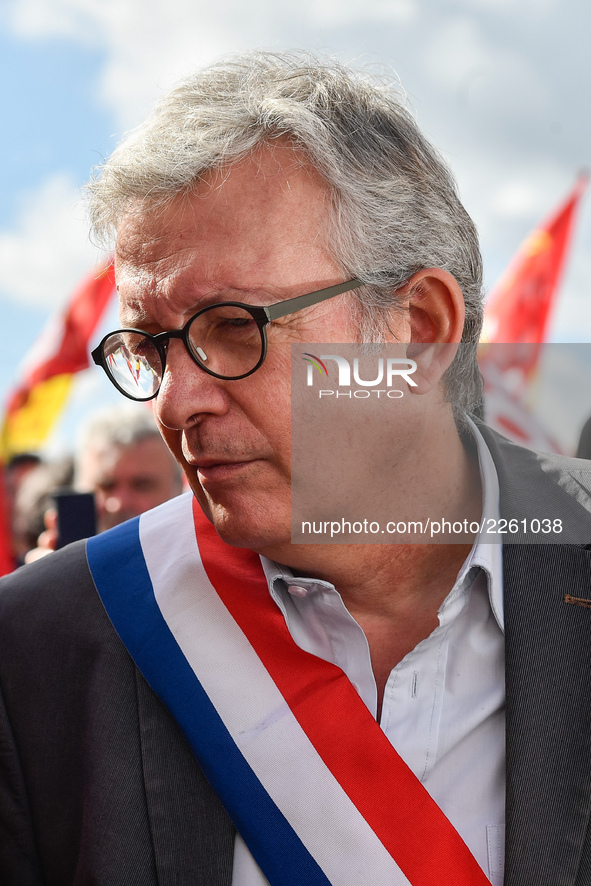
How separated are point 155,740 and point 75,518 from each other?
78cm

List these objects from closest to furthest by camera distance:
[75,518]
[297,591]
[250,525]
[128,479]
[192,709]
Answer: [250,525], [192,709], [297,591], [75,518], [128,479]

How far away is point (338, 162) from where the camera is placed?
1.67 m

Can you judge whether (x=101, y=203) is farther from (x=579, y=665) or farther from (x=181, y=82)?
(x=579, y=665)

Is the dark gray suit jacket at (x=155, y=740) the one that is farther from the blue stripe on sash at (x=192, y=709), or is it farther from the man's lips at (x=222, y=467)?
the man's lips at (x=222, y=467)

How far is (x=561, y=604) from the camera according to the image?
1.66 meters

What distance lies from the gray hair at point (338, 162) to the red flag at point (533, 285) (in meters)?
4.41

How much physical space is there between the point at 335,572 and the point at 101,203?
2.96ft

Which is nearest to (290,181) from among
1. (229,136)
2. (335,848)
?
(229,136)

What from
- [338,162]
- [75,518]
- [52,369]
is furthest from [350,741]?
[52,369]

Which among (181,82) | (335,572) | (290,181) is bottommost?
(335,572)

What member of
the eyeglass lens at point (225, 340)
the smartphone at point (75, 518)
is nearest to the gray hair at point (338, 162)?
the eyeglass lens at point (225, 340)

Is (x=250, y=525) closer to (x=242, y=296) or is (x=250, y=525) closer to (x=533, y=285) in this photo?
(x=242, y=296)

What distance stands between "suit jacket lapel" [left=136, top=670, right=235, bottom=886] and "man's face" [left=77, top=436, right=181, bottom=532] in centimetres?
274

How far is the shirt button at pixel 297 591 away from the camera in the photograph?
1.85 metres
